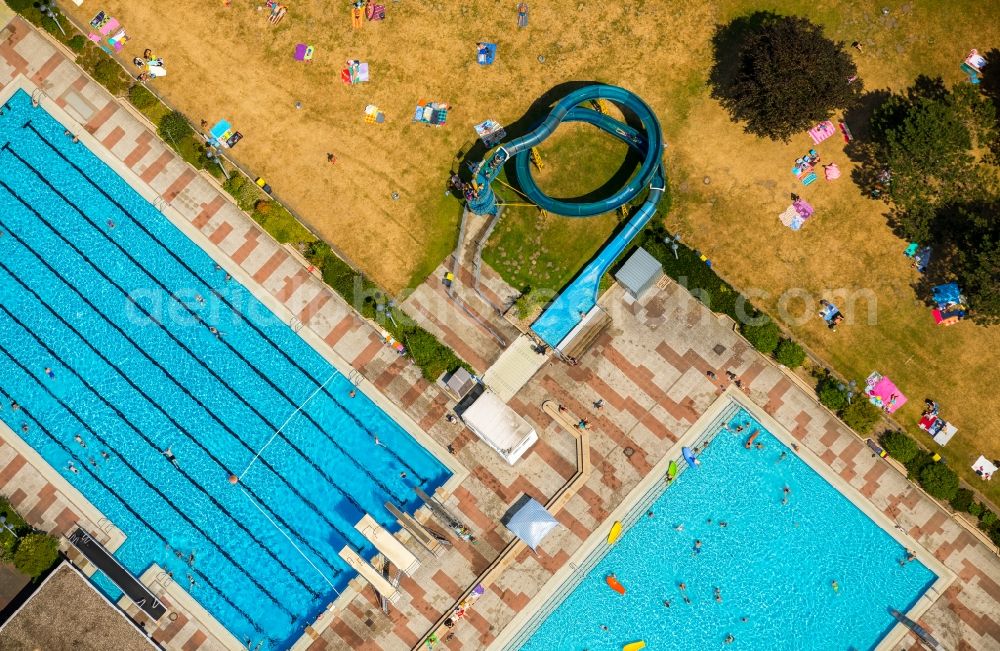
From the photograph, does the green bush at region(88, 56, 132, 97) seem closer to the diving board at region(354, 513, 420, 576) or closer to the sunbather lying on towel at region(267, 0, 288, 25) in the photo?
the sunbather lying on towel at region(267, 0, 288, 25)

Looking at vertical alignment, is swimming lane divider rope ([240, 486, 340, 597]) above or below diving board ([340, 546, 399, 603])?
below

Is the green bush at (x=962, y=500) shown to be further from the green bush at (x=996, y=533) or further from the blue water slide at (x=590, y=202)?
the blue water slide at (x=590, y=202)

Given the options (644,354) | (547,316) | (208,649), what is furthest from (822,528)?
(208,649)

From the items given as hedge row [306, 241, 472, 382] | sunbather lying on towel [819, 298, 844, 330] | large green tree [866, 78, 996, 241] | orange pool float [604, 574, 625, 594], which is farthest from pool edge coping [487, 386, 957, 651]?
large green tree [866, 78, 996, 241]

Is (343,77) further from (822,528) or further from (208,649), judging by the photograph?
(822,528)

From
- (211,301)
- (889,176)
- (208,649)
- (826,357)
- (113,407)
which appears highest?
(889,176)

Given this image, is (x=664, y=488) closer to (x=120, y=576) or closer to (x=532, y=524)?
(x=532, y=524)
